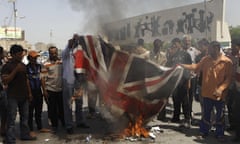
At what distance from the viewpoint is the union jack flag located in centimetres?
755

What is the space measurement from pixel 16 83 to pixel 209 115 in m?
3.60

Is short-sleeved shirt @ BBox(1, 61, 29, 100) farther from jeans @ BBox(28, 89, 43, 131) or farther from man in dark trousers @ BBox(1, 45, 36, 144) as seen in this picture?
jeans @ BBox(28, 89, 43, 131)

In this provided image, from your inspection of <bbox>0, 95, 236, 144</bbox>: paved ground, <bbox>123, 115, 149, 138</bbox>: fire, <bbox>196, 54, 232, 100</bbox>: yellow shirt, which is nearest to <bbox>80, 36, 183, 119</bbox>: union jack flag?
<bbox>123, 115, 149, 138</bbox>: fire

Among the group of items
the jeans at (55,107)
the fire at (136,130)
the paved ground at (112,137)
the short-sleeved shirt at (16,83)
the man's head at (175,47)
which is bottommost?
the paved ground at (112,137)

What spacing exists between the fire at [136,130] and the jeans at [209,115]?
1125 millimetres

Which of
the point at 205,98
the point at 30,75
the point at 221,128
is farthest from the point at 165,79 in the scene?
the point at 30,75

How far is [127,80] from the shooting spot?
7605mm

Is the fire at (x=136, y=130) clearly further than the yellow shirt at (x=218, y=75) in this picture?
Yes

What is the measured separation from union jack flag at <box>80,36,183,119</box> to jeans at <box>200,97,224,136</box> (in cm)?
78

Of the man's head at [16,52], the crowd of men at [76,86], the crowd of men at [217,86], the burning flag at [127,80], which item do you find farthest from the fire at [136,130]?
the man's head at [16,52]

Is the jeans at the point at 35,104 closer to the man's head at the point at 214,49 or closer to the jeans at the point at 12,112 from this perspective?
the jeans at the point at 12,112

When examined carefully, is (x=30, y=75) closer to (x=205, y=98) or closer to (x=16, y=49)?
(x=16, y=49)

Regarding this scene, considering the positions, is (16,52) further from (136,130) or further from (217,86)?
(217,86)

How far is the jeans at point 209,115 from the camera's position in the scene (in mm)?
7320
